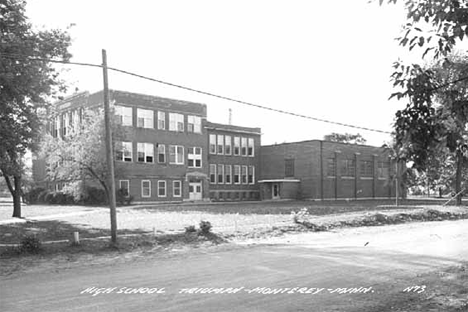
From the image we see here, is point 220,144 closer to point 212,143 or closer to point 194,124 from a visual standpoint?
point 212,143

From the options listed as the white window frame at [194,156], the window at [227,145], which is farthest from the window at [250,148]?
the white window frame at [194,156]

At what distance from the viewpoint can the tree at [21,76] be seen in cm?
2008

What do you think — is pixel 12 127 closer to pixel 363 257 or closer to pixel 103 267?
pixel 103 267

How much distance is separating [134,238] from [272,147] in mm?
47551

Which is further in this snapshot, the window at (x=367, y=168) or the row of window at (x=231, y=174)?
the window at (x=367, y=168)

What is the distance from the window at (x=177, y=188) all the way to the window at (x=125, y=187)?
552 cm

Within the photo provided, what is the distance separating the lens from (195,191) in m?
56.3

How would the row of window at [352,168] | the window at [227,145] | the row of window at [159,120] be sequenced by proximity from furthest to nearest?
the row of window at [352,168] → the window at [227,145] → the row of window at [159,120]

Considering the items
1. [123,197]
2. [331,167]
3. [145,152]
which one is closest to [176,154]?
[145,152]

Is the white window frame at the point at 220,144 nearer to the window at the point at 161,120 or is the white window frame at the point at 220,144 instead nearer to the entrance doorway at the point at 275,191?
the entrance doorway at the point at 275,191

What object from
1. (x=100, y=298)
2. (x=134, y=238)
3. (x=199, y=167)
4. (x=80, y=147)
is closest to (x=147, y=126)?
(x=199, y=167)

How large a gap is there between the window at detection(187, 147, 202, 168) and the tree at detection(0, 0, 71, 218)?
30.7 metres

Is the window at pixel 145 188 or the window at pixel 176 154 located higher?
the window at pixel 176 154

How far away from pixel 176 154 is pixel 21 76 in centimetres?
3395
